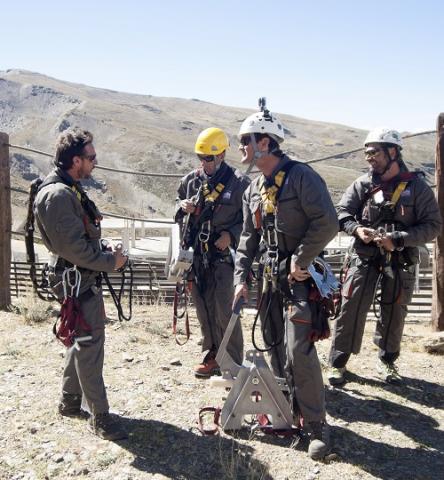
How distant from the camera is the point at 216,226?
565 centimetres

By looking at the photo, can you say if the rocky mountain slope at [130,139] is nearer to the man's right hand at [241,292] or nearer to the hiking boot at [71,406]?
the man's right hand at [241,292]

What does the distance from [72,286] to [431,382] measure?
3735 millimetres

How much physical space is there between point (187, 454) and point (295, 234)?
1.84 metres

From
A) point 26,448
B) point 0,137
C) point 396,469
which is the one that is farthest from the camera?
point 0,137

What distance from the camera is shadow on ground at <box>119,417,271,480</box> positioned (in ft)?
13.0

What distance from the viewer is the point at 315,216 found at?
4086 millimetres

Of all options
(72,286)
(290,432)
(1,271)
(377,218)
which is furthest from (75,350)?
(1,271)

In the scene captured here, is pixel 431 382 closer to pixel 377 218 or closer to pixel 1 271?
pixel 377 218

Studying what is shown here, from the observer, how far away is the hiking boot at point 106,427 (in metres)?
4.42

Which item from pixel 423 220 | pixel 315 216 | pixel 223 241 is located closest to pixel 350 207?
pixel 423 220

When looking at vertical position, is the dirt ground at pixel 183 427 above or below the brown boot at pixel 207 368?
below

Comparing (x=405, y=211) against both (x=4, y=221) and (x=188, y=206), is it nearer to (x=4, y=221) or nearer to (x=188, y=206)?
(x=188, y=206)

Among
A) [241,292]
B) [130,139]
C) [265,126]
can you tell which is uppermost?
[130,139]

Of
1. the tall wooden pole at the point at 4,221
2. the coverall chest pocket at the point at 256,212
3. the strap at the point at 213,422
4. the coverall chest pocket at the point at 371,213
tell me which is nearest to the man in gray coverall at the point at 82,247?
the strap at the point at 213,422
